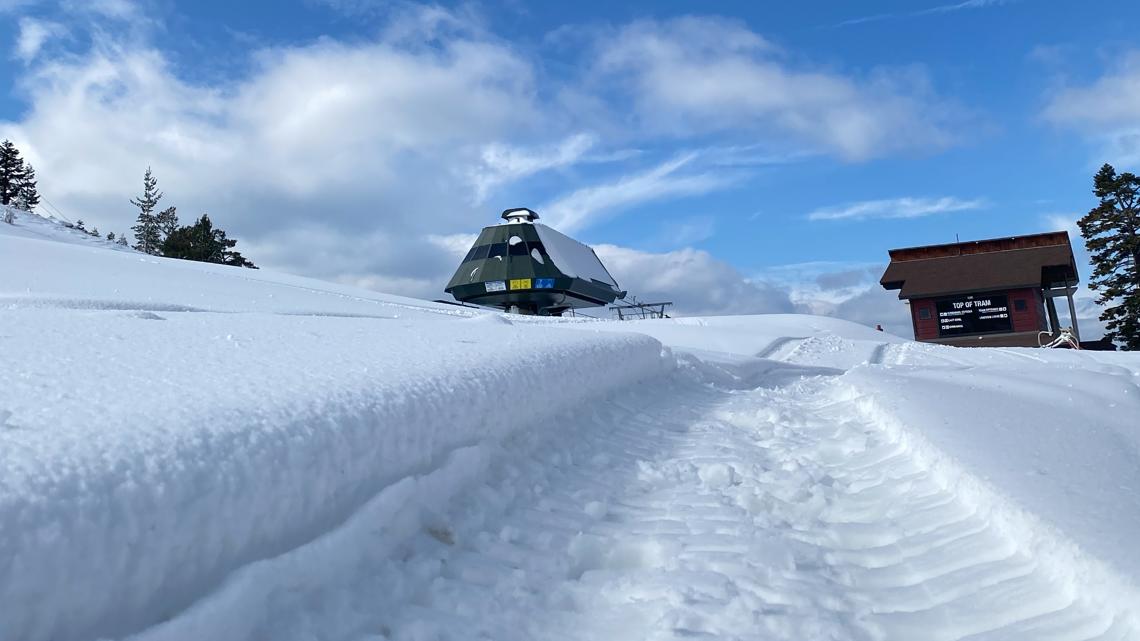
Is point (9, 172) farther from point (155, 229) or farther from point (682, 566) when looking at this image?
point (682, 566)

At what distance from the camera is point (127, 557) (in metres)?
1.76

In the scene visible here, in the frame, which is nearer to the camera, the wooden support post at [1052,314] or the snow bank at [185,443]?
the snow bank at [185,443]

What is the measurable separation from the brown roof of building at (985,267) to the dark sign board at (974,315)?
0.40 m

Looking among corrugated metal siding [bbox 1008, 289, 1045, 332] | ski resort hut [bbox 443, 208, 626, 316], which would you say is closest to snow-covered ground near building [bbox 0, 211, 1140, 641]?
ski resort hut [bbox 443, 208, 626, 316]

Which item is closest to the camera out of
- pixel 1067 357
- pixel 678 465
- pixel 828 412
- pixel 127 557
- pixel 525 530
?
pixel 127 557

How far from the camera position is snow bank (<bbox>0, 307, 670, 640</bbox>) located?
1.68 metres

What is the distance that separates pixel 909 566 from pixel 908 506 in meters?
0.67

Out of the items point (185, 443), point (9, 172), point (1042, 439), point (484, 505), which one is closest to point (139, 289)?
point (484, 505)

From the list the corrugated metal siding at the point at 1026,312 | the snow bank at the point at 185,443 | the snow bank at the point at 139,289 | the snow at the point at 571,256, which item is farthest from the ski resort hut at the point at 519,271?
the snow bank at the point at 185,443

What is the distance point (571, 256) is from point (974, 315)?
51.0ft

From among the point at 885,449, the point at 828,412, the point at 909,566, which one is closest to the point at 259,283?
the point at 828,412

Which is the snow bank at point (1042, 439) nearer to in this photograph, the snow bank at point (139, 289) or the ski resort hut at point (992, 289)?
the snow bank at point (139, 289)

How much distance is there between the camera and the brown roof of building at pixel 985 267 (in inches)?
1035

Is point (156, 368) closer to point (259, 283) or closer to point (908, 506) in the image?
point (908, 506)
